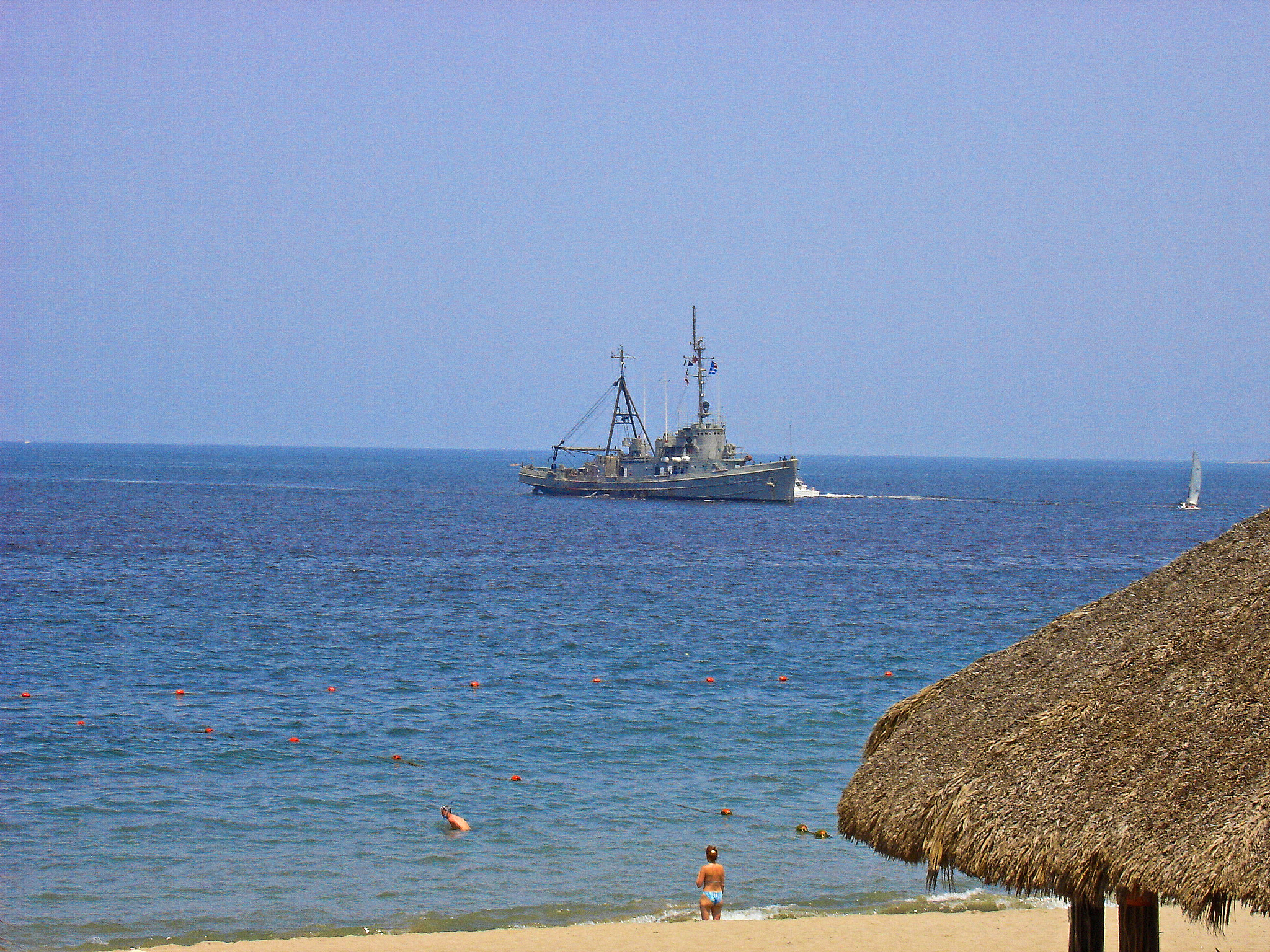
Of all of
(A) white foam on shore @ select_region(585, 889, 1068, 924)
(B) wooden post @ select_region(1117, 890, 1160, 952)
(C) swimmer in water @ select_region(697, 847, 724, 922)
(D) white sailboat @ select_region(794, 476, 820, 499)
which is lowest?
(A) white foam on shore @ select_region(585, 889, 1068, 924)

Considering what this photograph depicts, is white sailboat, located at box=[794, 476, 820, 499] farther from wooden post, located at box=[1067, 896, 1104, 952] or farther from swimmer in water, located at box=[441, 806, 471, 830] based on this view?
wooden post, located at box=[1067, 896, 1104, 952]

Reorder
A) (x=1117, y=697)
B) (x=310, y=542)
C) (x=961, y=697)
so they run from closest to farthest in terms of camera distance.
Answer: (x=1117, y=697) → (x=961, y=697) → (x=310, y=542)

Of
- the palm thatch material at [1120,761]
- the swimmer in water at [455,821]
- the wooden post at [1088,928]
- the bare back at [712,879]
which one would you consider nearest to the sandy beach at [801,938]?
the bare back at [712,879]

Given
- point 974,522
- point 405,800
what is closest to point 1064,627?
point 405,800

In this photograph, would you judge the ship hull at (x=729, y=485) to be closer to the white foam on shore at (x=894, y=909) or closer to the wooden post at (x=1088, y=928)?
the white foam on shore at (x=894, y=909)

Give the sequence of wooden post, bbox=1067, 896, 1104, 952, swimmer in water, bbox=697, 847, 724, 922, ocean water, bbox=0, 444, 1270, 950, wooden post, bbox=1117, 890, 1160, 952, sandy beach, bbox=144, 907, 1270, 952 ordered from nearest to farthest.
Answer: wooden post, bbox=1117, 890, 1160, 952
wooden post, bbox=1067, 896, 1104, 952
sandy beach, bbox=144, 907, 1270, 952
swimmer in water, bbox=697, 847, 724, 922
ocean water, bbox=0, 444, 1270, 950

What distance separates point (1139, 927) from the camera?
7.17 metres

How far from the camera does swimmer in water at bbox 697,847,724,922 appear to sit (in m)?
12.7

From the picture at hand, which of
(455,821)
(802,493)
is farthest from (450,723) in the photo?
(802,493)

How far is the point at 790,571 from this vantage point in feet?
161

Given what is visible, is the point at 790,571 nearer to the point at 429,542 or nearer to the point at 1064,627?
the point at 429,542

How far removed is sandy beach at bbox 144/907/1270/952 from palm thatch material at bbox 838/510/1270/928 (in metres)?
4.48

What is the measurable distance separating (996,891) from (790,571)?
3513cm

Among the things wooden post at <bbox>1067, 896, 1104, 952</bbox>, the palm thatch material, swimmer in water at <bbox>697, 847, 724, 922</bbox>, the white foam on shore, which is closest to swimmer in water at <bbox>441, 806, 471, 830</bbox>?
the white foam on shore
